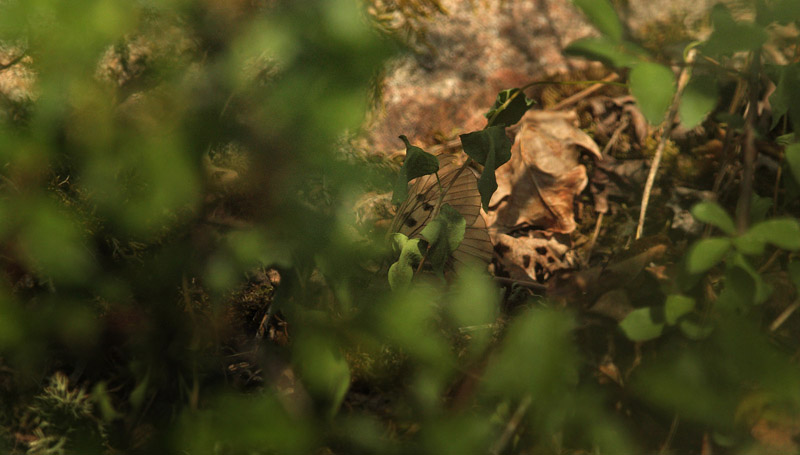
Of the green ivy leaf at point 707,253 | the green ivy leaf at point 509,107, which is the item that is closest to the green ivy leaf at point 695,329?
the green ivy leaf at point 707,253

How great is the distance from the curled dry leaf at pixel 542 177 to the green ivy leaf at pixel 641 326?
0.59 m

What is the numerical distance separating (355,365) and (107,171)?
0.52 metres

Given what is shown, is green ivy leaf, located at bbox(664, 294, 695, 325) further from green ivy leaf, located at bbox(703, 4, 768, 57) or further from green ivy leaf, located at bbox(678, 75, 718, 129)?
green ivy leaf, located at bbox(703, 4, 768, 57)

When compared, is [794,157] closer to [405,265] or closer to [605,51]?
[605,51]

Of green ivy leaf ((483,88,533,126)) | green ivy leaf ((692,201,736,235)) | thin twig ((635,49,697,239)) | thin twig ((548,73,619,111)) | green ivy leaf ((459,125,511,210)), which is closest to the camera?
green ivy leaf ((692,201,736,235))

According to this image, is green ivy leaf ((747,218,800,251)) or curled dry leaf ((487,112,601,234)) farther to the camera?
curled dry leaf ((487,112,601,234))

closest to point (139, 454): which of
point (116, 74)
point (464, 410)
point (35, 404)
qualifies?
point (35, 404)

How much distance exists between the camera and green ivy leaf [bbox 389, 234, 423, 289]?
3.35ft

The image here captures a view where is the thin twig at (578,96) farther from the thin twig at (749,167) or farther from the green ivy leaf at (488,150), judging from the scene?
the green ivy leaf at (488,150)

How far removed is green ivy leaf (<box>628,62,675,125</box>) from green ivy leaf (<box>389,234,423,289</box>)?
424 mm

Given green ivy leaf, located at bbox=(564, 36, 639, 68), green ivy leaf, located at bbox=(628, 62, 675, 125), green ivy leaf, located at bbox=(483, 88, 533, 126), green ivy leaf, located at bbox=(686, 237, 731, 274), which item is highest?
green ivy leaf, located at bbox=(564, 36, 639, 68)

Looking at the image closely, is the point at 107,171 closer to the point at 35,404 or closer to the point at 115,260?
the point at 115,260

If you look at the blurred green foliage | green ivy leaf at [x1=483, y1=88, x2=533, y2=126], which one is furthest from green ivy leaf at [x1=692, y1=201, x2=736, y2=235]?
green ivy leaf at [x1=483, y1=88, x2=533, y2=126]

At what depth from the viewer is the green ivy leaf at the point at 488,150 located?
965 millimetres
